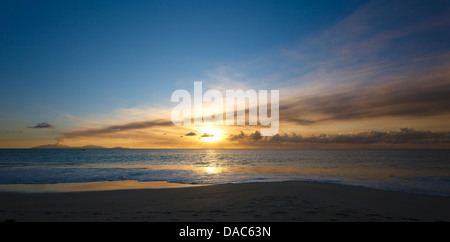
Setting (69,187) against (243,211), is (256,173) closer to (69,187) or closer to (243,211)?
(69,187)

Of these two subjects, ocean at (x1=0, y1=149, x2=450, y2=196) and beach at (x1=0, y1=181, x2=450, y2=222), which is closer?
beach at (x1=0, y1=181, x2=450, y2=222)

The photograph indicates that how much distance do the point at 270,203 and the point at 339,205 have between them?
3251 millimetres

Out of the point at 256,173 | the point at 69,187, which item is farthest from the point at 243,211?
the point at 256,173

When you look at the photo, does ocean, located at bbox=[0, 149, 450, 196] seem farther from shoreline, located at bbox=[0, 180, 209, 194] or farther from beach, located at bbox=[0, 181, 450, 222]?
beach, located at bbox=[0, 181, 450, 222]

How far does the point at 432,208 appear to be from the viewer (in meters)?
11.5

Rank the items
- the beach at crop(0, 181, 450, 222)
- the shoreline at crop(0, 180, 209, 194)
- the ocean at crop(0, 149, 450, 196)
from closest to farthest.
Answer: the beach at crop(0, 181, 450, 222), the shoreline at crop(0, 180, 209, 194), the ocean at crop(0, 149, 450, 196)

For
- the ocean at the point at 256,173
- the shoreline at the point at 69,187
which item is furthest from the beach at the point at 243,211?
the ocean at the point at 256,173

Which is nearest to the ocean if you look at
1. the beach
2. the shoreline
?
the shoreline

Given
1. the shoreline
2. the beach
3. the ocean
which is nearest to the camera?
the beach

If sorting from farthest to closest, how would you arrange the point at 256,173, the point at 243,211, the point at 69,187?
the point at 256,173 < the point at 69,187 < the point at 243,211

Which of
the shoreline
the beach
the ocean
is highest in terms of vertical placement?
the beach

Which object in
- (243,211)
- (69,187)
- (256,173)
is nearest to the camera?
(243,211)

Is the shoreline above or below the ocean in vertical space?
above
